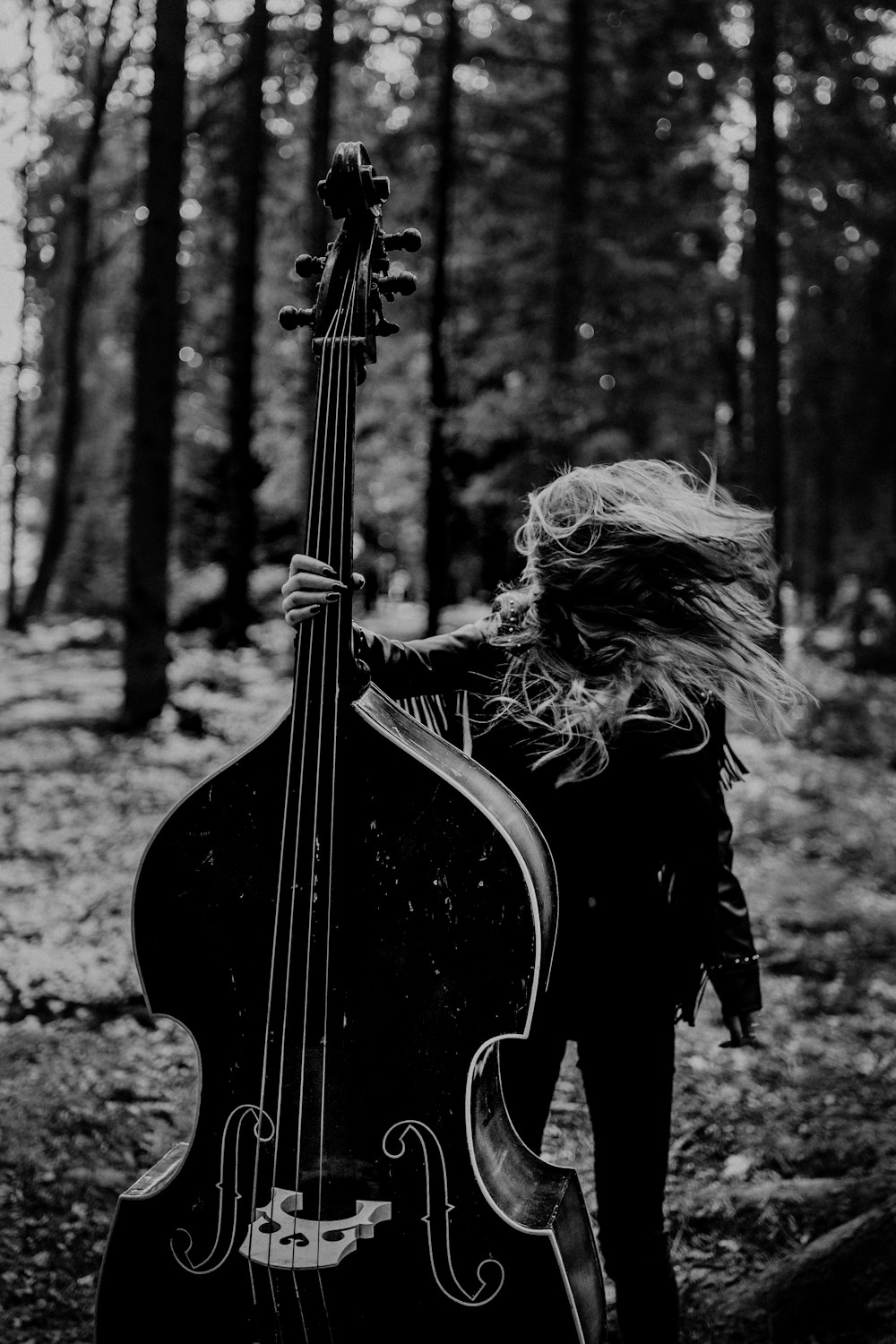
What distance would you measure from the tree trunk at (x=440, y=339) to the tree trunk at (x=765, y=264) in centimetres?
402

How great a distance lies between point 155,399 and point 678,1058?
843 cm

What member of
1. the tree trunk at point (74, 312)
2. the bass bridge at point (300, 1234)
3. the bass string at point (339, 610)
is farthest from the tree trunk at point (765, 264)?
the bass bridge at point (300, 1234)

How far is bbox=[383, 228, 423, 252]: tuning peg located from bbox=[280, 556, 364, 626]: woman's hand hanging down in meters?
0.77

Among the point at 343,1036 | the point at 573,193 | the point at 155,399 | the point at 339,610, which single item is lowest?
the point at 343,1036

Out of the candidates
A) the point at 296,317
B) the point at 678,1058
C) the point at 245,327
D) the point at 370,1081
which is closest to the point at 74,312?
the point at 245,327

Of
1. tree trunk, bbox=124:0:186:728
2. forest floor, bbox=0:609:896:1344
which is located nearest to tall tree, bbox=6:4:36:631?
tree trunk, bbox=124:0:186:728

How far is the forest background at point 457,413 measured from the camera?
13.5ft

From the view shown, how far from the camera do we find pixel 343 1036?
6.93ft

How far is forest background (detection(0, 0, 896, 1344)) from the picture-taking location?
162 inches

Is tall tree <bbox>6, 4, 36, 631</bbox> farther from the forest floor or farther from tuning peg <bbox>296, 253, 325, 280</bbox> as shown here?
tuning peg <bbox>296, 253, 325, 280</bbox>

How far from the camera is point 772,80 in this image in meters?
12.7

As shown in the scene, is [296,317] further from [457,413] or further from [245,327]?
[457,413]

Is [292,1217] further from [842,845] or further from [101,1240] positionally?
[842,845]

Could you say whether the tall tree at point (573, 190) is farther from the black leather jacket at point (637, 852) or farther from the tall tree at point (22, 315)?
the black leather jacket at point (637, 852)
